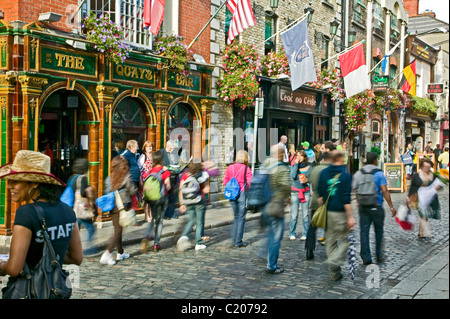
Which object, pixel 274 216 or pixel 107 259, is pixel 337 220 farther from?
Result: pixel 107 259

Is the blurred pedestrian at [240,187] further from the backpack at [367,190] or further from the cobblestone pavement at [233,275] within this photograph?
the backpack at [367,190]

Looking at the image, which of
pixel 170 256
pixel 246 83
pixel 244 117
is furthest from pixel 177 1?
pixel 170 256

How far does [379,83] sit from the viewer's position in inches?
959

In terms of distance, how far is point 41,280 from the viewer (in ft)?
10.6

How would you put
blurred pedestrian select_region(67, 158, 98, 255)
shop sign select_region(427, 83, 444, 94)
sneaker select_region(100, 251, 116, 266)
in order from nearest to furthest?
blurred pedestrian select_region(67, 158, 98, 255) < sneaker select_region(100, 251, 116, 266) < shop sign select_region(427, 83, 444, 94)

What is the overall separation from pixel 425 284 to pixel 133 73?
814 centimetres

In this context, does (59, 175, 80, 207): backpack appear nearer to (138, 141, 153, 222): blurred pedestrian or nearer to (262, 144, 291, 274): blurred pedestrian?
(262, 144, 291, 274): blurred pedestrian

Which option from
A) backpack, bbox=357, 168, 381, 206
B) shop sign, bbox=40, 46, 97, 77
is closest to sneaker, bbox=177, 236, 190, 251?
backpack, bbox=357, 168, 381, 206

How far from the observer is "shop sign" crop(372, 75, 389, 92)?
78.3 feet

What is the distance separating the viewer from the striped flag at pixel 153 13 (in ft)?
38.2

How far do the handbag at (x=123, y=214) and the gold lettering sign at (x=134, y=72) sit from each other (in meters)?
4.64

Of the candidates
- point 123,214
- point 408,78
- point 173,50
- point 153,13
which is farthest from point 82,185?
point 408,78

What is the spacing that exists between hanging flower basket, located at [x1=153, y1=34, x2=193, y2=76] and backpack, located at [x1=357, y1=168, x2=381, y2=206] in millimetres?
6693

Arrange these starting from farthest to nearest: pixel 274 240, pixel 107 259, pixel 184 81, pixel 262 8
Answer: pixel 262 8 → pixel 184 81 → pixel 107 259 → pixel 274 240
